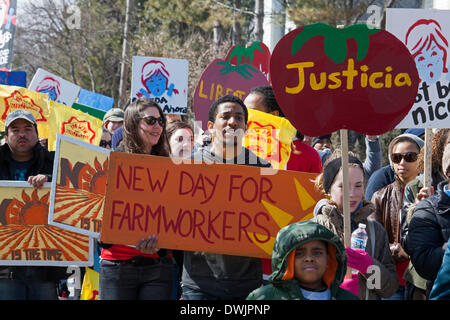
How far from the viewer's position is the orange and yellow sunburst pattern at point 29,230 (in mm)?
4496

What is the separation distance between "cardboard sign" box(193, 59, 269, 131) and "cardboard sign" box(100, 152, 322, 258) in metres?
2.18

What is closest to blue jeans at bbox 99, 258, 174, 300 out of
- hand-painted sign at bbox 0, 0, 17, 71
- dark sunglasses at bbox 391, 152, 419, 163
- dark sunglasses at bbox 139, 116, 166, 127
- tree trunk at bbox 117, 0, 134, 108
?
dark sunglasses at bbox 139, 116, 166, 127

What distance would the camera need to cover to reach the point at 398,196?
503cm

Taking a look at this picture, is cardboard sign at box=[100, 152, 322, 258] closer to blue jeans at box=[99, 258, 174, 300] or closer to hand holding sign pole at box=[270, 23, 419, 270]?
blue jeans at box=[99, 258, 174, 300]

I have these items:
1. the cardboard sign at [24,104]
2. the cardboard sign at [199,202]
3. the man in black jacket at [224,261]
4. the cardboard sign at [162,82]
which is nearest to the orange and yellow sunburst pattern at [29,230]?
the cardboard sign at [199,202]

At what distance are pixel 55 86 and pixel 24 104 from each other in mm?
3448

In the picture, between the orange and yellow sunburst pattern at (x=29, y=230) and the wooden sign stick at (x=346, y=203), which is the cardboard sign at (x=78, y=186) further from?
the wooden sign stick at (x=346, y=203)

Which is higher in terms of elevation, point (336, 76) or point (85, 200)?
point (336, 76)

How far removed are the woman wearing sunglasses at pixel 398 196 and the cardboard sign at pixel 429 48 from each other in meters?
0.36

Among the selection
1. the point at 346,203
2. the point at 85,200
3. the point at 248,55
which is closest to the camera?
the point at 346,203

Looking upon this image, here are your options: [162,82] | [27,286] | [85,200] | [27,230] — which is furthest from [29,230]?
[162,82]

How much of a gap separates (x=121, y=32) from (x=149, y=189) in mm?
22047

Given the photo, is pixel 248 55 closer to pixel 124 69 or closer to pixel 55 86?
pixel 55 86
